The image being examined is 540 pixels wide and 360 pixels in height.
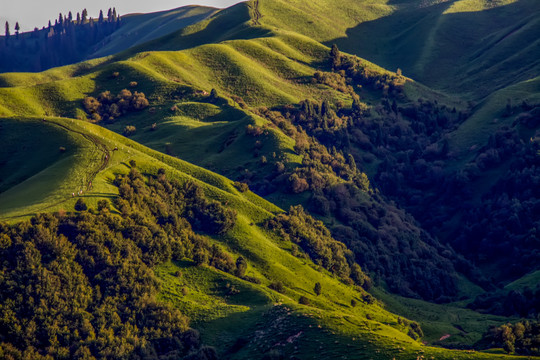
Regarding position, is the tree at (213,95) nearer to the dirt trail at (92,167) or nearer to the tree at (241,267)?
the dirt trail at (92,167)

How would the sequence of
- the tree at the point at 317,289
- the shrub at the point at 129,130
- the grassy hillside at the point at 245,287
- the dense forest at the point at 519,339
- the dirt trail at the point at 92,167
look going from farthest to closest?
1. the shrub at the point at 129,130
2. the tree at the point at 317,289
3. the dirt trail at the point at 92,167
4. the grassy hillside at the point at 245,287
5. the dense forest at the point at 519,339

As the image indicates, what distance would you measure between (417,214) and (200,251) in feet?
307

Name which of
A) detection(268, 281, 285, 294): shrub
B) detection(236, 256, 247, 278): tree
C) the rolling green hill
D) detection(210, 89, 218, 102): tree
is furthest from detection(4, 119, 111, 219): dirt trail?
detection(210, 89, 218, 102): tree

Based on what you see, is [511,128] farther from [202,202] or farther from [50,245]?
[50,245]

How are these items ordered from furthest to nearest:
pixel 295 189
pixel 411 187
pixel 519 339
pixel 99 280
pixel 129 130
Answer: pixel 411 187 → pixel 129 130 → pixel 295 189 → pixel 99 280 → pixel 519 339

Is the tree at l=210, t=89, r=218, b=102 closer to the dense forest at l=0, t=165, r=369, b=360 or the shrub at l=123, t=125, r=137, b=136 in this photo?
the shrub at l=123, t=125, r=137, b=136

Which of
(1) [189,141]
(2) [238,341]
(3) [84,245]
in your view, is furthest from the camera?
(1) [189,141]

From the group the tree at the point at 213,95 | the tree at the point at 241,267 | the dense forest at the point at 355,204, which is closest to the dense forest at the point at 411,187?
the dense forest at the point at 355,204

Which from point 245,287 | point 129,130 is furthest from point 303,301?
point 129,130

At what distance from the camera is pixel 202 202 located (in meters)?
97.6

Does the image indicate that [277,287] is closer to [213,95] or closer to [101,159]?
[101,159]

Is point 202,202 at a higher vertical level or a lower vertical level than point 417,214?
higher

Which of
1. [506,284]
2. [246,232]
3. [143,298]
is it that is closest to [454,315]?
[506,284]

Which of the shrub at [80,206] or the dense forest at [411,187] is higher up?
the shrub at [80,206]
